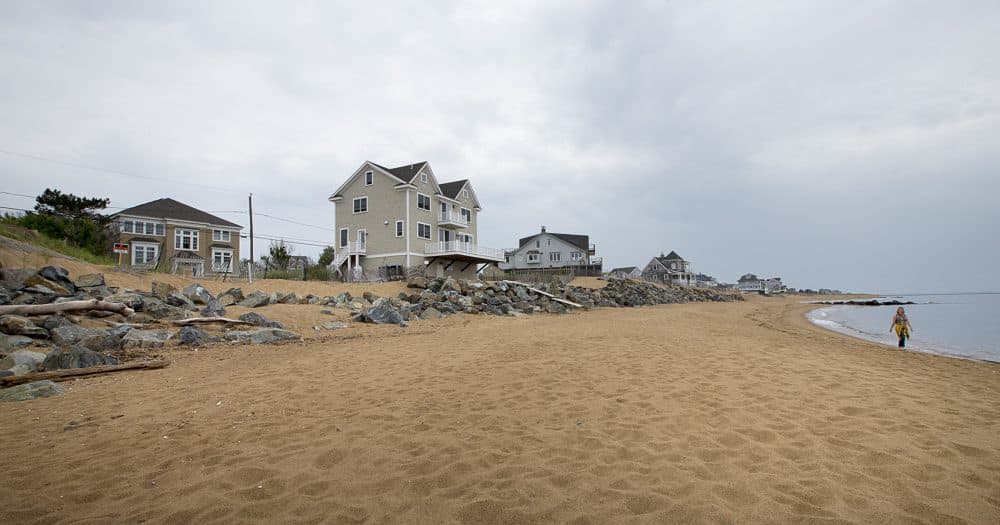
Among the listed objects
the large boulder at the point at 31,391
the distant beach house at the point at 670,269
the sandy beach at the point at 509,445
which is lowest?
the sandy beach at the point at 509,445

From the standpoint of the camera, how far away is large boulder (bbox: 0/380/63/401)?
6.14 meters

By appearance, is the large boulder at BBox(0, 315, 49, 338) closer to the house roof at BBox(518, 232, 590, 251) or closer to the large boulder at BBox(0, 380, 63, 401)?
the large boulder at BBox(0, 380, 63, 401)

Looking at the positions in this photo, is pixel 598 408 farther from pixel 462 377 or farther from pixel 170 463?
pixel 170 463

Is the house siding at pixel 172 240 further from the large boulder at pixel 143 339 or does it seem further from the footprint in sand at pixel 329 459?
the footprint in sand at pixel 329 459

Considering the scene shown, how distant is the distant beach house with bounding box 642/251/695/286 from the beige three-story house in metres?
50.2

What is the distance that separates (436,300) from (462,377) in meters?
13.6

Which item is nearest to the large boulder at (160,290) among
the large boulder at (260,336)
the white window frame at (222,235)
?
the large boulder at (260,336)

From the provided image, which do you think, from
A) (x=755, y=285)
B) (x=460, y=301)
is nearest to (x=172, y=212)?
(x=460, y=301)

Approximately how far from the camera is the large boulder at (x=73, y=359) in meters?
7.50

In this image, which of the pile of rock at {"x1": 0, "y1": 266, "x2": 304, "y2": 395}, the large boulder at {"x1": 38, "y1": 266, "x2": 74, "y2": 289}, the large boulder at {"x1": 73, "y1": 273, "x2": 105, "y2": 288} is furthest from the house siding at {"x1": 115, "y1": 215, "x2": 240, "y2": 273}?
the pile of rock at {"x1": 0, "y1": 266, "x2": 304, "y2": 395}

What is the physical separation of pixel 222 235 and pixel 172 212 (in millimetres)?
4412

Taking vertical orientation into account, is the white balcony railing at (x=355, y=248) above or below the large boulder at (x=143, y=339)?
above

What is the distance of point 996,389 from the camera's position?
721cm

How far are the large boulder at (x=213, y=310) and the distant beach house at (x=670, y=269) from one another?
2858 inches
